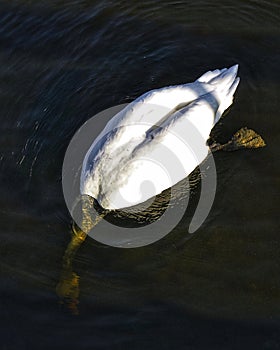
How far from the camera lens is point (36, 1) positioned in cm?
1025

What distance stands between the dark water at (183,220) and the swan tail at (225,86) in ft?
0.95

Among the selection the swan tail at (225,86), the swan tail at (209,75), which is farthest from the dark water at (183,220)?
the swan tail at (209,75)

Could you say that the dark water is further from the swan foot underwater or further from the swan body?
the swan body

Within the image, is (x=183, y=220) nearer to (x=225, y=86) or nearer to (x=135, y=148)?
(x=135, y=148)

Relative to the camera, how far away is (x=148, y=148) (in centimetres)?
697

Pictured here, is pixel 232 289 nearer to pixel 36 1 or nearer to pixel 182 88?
pixel 182 88

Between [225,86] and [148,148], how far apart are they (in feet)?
5.75

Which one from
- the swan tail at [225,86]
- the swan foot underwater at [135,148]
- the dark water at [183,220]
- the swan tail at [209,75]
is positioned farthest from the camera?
the swan tail at [209,75]

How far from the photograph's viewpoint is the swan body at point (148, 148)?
691 centimetres

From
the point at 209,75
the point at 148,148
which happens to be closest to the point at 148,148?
the point at 148,148

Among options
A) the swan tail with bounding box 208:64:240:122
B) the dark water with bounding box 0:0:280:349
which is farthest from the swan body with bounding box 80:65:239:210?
the dark water with bounding box 0:0:280:349

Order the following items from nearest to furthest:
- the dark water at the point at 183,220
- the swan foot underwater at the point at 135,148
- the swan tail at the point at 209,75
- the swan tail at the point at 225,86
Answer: the dark water at the point at 183,220, the swan foot underwater at the point at 135,148, the swan tail at the point at 225,86, the swan tail at the point at 209,75

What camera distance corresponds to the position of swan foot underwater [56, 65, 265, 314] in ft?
22.5

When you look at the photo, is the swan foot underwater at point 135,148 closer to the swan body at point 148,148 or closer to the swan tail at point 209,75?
the swan body at point 148,148
